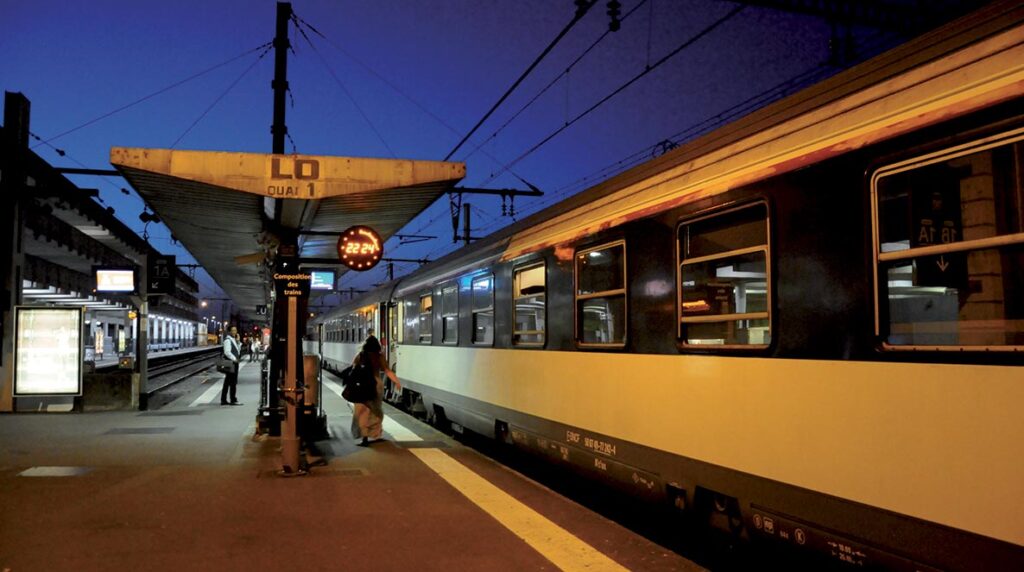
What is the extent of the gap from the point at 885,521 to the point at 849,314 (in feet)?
3.39

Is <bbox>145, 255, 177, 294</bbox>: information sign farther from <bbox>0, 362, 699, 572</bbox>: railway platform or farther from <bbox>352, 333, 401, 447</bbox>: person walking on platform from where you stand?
<bbox>352, 333, 401, 447</bbox>: person walking on platform

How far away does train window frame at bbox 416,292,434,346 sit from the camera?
13438 millimetres

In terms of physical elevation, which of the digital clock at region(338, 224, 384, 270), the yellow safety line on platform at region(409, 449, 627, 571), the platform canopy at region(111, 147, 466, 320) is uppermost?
the platform canopy at region(111, 147, 466, 320)

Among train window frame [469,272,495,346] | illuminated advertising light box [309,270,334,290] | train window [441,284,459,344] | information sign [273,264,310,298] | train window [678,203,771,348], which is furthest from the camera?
illuminated advertising light box [309,270,334,290]

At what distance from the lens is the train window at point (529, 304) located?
8427mm

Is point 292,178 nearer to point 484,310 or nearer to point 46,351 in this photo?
point 484,310

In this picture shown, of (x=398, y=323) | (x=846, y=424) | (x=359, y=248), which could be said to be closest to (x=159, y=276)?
(x=398, y=323)

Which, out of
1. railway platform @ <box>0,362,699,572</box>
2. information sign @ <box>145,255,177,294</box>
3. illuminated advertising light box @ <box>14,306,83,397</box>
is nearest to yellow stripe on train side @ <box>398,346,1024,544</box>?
railway platform @ <box>0,362,699,572</box>

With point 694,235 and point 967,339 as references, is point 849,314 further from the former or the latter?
point 694,235

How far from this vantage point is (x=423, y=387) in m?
13.8

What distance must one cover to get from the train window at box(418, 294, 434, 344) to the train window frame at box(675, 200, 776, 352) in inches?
315

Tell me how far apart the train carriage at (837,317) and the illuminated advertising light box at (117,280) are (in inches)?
476

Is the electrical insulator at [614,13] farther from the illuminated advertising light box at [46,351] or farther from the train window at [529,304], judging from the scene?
the illuminated advertising light box at [46,351]

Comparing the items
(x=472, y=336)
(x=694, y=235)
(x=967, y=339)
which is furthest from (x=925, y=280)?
(x=472, y=336)
